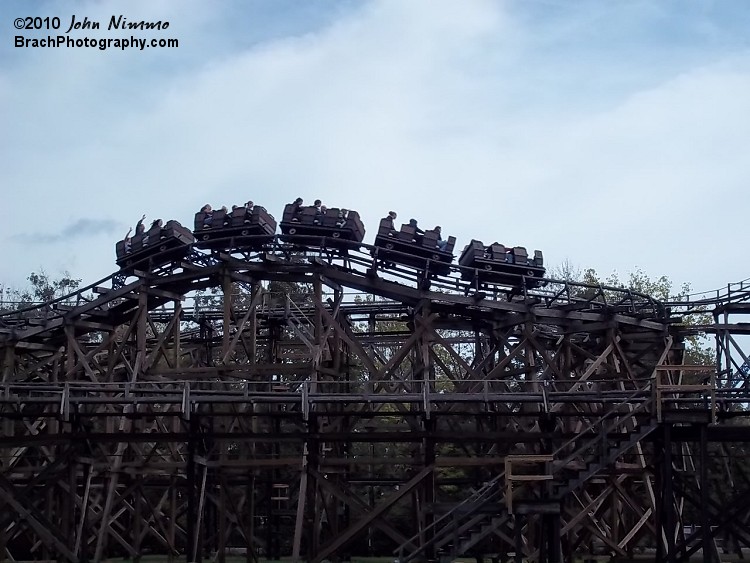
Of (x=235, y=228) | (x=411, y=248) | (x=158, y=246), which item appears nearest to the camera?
(x=411, y=248)

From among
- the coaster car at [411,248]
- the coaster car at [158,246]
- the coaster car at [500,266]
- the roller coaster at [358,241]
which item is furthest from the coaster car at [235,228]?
the coaster car at [500,266]

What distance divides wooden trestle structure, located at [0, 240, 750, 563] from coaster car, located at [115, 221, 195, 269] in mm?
518

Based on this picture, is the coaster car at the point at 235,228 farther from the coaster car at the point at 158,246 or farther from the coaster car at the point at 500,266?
the coaster car at the point at 500,266

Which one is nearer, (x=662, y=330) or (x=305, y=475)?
(x=305, y=475)

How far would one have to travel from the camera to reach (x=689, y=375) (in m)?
47.6

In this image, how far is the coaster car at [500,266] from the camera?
32.0 metres

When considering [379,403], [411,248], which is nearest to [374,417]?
[379,403]

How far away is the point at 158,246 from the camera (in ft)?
109

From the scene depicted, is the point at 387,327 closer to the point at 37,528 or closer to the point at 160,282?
the point at 160,282

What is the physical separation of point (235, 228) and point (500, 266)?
8533 mm

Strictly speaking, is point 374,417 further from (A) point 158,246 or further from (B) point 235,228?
(A) point 158,246

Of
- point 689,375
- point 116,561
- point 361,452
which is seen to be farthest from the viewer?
point 361,452

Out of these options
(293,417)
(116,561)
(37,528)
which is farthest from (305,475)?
(116,561)

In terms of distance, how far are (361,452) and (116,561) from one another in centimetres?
1769
